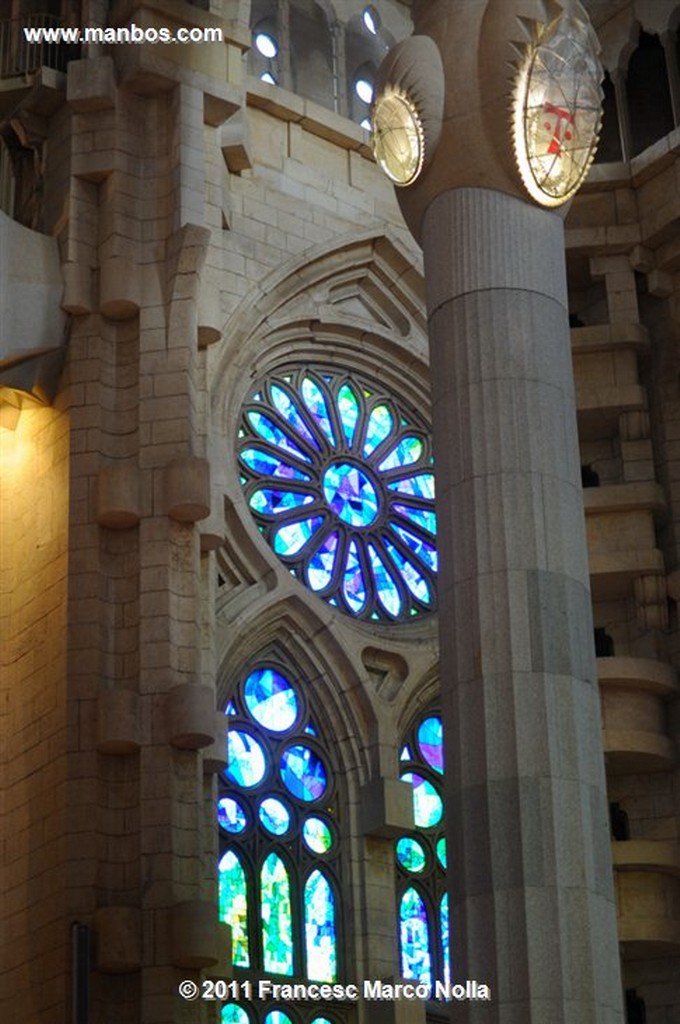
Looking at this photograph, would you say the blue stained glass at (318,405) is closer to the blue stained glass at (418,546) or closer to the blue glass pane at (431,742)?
the blue stained glass at (418,546)

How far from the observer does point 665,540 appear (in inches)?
704

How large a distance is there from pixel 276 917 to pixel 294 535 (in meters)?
3.32

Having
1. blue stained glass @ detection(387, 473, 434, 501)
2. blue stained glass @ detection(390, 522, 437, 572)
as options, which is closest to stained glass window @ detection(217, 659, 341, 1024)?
blue stained glass @ detection(390, 522, 437, 572)

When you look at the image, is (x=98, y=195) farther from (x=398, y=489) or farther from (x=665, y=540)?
(x=665, y=540)

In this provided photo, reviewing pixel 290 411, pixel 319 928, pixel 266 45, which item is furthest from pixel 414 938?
pixel 266 45

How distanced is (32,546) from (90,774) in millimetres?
2071

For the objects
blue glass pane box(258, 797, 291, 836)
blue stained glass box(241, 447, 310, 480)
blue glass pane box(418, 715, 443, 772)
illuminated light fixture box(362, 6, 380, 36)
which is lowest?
blue glass pane box(258, 797, 291, 836)

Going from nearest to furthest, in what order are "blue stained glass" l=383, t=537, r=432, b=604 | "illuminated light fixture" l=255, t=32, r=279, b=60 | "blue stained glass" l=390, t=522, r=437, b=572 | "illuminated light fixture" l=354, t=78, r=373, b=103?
"blue stained glass" l=383, t=537, r=432, b=604
"blue stained glass" l=390, t=522, r=437, b=572
"illuminated light fixture" l=255, t=32, r=279, b=60
"illuminated light fixture" l=354, t=78, r=373, b=103

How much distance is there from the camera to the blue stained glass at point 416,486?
1933 cm

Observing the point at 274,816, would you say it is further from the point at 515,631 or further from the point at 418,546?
the point at 515,631

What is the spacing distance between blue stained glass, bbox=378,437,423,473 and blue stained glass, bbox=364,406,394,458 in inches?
5.8

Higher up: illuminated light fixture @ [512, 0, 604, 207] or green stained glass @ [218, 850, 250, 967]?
illuminated light fixture @ [512, 0, 604, 207]

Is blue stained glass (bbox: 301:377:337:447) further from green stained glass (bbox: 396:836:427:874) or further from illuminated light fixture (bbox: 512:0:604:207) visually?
illuminated light fixture (bbox: 512:0:604:207)

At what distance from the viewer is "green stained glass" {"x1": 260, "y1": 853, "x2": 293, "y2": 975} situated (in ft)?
54.3
